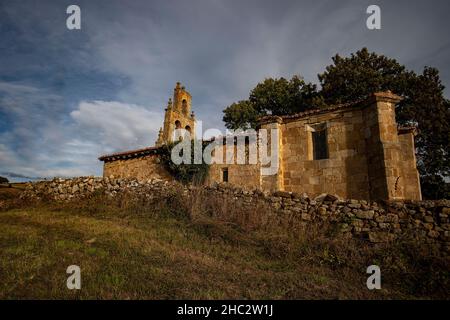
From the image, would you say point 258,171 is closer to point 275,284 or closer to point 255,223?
point 255,223

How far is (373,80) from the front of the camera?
19.3m

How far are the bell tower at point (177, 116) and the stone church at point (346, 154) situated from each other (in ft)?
72.6

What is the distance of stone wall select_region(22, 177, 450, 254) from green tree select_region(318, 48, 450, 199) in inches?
502

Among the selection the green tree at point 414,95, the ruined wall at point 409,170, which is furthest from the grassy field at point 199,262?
the green tree at point 414,95

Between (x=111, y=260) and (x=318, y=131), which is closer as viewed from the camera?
(x=111, y=260)

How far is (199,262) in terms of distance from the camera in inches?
217

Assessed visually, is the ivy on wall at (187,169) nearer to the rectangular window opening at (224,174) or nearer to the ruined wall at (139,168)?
the ruined wall at (139,168)

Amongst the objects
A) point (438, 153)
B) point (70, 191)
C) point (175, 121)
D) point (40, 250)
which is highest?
point (175, 121)

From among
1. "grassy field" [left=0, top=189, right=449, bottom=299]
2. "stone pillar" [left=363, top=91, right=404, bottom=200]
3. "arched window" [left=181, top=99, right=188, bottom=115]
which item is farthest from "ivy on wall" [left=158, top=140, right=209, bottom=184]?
"arched window" [left=181, top=99, right=188, bottom=115]

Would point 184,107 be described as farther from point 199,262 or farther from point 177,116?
point 199,262

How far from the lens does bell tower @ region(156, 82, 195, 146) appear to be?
1361 inches

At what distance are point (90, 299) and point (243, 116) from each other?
22.7m

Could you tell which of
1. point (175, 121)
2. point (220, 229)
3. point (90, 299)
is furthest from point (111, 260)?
point (175, 121)

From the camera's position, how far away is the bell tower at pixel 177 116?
34.6m
